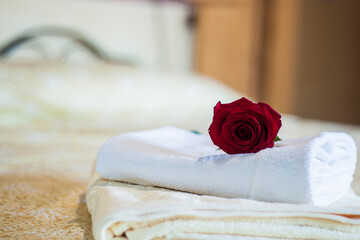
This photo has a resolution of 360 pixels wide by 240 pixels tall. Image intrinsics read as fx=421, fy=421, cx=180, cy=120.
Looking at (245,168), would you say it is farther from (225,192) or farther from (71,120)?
(71,120)

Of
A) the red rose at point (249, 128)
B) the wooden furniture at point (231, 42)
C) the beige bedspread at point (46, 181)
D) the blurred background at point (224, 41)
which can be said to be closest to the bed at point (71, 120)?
the beige bedspread at point (46, 181)

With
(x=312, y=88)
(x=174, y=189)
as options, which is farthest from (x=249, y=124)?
(x=312, y=88)

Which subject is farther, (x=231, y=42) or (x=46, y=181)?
(x=231, y=42)

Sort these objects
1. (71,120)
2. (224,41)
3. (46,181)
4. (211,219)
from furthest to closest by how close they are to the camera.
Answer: (224,41), (71,120), (46,181), (211,219)

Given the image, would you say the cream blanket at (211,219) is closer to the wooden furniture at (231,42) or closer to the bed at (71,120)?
the bed at (71,120)

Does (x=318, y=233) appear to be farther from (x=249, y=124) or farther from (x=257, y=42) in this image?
(x=257, y=42)

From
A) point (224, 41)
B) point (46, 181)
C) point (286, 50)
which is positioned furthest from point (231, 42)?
point (46, 181)

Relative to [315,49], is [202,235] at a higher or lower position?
higher
